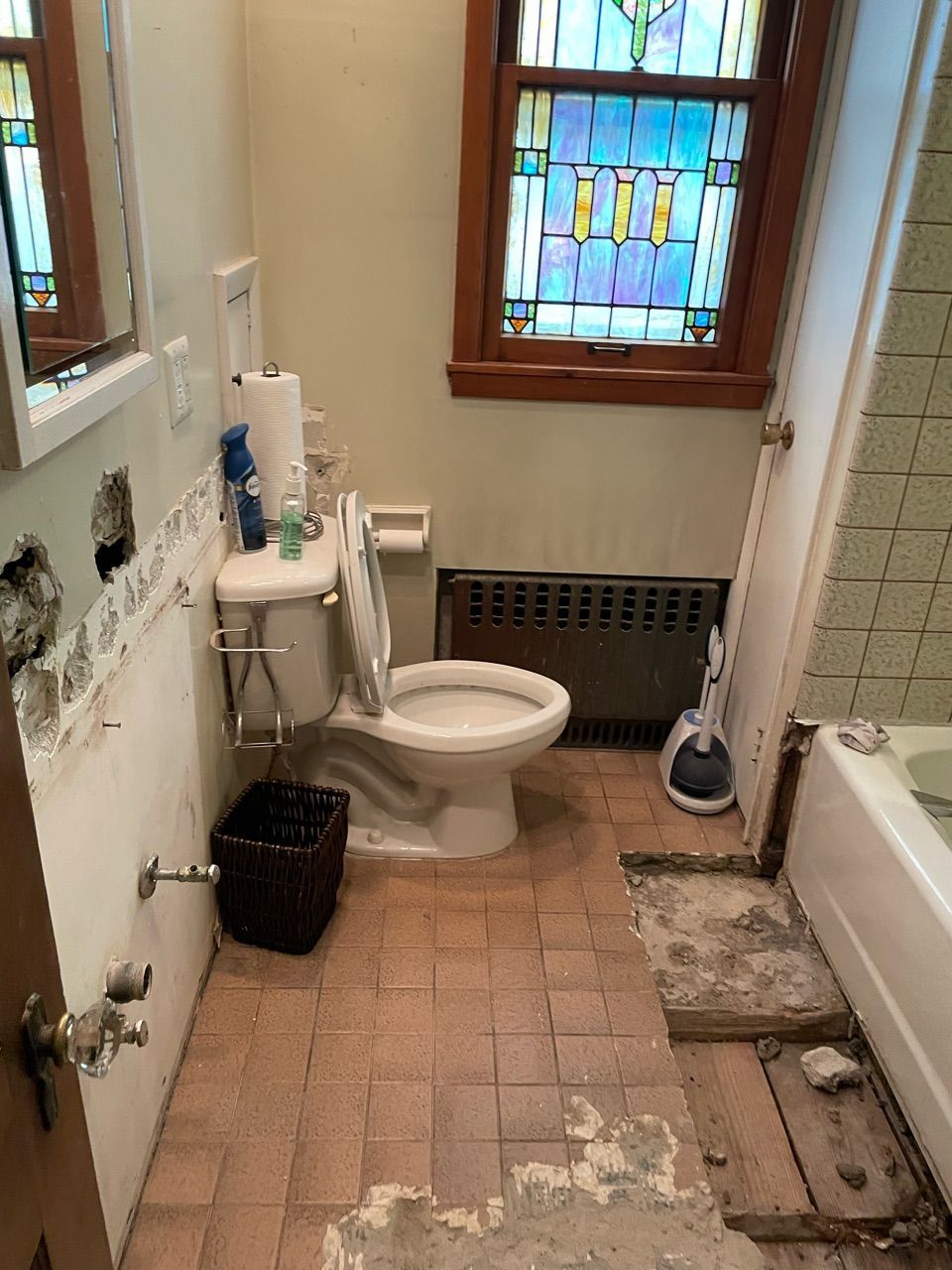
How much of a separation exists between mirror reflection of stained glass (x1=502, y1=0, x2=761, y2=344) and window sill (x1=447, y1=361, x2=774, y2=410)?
0.38ft

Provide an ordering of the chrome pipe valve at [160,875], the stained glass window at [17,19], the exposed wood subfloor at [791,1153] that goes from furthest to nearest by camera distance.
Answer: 1. the exposed wood subfloor at [791,1153]
2. the chrome pipe valve at [160,875]
3. the stained glass window at [17,19]

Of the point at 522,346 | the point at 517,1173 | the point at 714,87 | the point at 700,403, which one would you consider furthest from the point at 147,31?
the point at 517,1173

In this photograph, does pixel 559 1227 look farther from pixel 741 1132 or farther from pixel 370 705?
pixel 370 705

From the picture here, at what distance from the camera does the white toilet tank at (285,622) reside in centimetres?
175

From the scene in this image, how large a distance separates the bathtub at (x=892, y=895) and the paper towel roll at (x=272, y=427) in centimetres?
130

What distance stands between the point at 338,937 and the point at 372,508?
3.46 ft

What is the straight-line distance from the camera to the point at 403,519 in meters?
2.36

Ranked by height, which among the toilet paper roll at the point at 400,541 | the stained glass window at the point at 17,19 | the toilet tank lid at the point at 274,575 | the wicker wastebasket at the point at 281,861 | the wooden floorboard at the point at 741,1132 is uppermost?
the stained glass window at the point at 17,19

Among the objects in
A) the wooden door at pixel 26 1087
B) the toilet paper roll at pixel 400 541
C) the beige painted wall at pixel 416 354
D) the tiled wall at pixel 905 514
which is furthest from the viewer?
the toilet paper roll at pixel 400 541

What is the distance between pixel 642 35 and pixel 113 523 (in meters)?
1.63

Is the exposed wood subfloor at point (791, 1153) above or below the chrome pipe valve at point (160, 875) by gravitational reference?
below

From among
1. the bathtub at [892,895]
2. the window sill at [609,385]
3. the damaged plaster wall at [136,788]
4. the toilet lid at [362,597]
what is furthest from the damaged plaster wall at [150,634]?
the bathtub at [892,895]

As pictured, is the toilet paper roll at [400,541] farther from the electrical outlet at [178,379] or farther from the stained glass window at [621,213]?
the electrical outlet at [178,379]

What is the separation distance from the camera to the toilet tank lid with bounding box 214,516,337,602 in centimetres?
174
